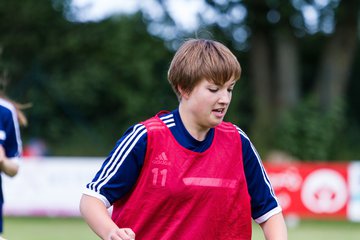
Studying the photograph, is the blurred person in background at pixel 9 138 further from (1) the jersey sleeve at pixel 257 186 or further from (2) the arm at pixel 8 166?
(1) the jersey sleeve at pixel 257 186

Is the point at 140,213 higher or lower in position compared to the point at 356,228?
higher

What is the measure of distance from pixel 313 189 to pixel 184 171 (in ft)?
42.0

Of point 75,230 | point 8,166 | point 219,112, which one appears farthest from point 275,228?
point 75,230

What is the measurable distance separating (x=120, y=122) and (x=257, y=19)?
227 inches

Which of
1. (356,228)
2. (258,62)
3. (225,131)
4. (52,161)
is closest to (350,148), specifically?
(258,62)

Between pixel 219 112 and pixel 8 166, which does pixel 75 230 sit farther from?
pixel 219 112

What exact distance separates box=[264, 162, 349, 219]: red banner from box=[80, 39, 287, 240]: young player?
40.7ft

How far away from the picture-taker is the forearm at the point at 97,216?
3668 millimetres

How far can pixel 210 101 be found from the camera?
3.73 metres

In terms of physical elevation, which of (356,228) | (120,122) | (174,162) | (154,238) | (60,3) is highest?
(174,162)

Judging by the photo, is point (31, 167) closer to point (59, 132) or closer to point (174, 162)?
point (59, 132)

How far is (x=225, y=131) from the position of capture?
13.1 ft

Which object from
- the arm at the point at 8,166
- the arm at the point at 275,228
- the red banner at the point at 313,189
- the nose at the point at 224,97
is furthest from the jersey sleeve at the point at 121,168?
the red banner at the point at 313,189

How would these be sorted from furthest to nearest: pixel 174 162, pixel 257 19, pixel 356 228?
1. pixel 257 19
2. pixel 356 228
3. pixel 174 162
